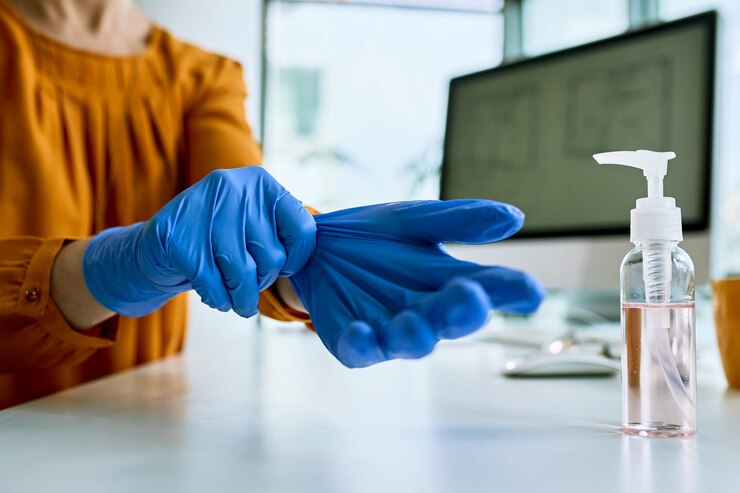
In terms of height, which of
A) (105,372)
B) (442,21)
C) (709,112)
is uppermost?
(442,21)

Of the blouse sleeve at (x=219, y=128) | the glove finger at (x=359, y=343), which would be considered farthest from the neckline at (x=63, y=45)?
the glove finger at (x=359, y=343)

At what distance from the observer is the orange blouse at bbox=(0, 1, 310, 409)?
92 cm

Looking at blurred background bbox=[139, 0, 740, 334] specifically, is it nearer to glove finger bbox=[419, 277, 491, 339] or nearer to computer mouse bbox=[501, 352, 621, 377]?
computer mouse bbox=[501, 352, 621, 377]

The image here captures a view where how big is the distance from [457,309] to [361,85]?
3.13 meters

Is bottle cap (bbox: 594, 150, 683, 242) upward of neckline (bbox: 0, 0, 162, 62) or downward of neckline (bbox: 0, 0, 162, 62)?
downward

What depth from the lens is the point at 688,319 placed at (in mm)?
499

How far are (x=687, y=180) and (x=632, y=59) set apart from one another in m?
0.25

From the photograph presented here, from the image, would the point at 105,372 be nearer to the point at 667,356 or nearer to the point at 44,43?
the point at 44,43

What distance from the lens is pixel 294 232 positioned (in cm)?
52

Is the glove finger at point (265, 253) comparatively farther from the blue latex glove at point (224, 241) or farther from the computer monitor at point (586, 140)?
the computer monitor at point (586, 140)

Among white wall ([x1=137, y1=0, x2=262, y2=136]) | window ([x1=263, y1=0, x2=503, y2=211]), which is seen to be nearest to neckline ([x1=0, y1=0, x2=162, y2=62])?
white wall ([x1=137, y1=0, x2=262, y2=136])

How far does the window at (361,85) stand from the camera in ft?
10.7

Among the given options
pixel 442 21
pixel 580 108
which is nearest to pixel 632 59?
pixel 580 108

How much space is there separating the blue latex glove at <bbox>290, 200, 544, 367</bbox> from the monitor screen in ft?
2.36
